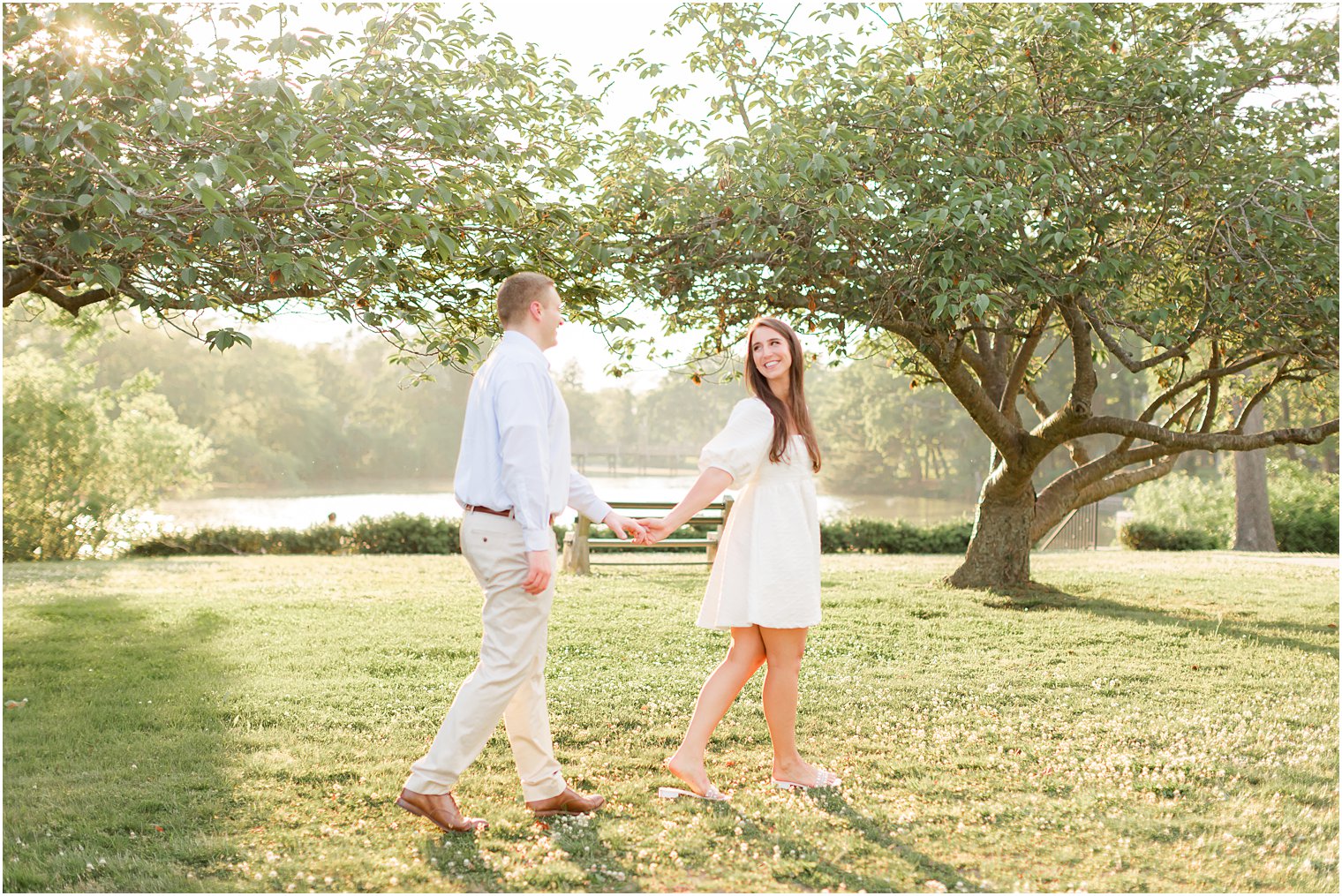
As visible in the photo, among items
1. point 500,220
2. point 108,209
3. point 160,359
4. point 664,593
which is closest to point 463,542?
point 108,209

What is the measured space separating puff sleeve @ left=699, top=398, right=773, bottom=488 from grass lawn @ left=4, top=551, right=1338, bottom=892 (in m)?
1.39

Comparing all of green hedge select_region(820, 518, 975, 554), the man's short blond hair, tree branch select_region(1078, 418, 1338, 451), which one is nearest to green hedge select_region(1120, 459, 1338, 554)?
green hedge select_region(820, 518, 975, 554)

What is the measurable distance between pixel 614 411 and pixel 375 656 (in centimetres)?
6481

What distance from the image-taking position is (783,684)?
4359 millimetres

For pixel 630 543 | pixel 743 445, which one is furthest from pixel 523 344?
pixel 630 543

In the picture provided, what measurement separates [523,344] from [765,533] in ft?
4.23

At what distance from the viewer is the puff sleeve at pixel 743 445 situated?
423 centimetres

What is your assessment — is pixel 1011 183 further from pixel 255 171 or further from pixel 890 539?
pixel 890 539

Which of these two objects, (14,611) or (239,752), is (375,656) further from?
(14,611)

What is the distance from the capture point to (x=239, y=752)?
4918mm

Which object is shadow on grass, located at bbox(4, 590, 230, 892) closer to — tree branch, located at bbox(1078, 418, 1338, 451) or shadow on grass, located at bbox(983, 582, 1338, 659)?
shadow on grass, located at bbox(983, 582, 1338, 659)

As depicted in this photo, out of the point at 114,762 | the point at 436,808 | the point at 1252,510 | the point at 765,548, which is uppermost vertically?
the point at 765,548

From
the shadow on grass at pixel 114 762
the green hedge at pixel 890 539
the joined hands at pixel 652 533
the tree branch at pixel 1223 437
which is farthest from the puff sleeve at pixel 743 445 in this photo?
the green hedge at pixel 890 539

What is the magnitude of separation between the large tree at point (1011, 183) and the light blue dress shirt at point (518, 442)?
2997mm
